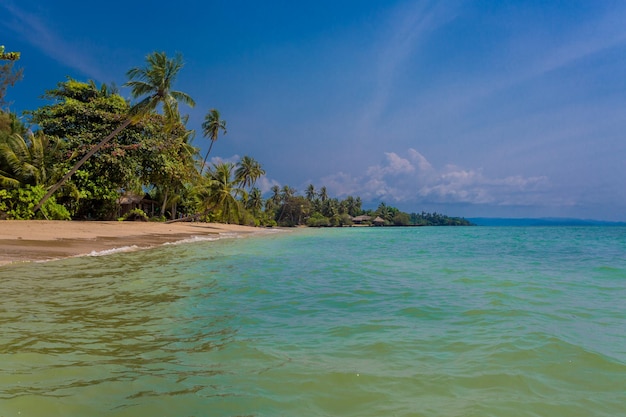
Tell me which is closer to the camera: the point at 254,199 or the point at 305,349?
the point at 305,349

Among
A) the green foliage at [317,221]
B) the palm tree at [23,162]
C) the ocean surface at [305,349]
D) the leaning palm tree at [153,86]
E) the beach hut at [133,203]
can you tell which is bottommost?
the ocean surface at [305,349]

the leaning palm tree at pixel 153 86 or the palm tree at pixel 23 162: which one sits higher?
the leaning palm tree at pixel 153 86

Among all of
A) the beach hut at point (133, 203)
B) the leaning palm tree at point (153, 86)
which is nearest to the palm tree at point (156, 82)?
the leaning palm tree at point (153, 86)

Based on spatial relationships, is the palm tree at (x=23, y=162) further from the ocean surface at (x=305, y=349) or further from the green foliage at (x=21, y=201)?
the ocean surface at (x=305, y=349)

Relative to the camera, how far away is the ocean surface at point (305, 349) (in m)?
2.40

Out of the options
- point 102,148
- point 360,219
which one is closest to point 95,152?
point 102,148

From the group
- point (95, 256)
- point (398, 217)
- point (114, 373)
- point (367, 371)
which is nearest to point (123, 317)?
point (114, 373)

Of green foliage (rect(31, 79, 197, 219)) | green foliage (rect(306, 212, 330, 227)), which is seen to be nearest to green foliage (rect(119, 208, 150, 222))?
green foliage (rect(31, 79, 197, 219))

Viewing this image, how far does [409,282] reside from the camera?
788cm

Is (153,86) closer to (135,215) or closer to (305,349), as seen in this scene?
(135,215)

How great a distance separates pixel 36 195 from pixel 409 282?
22.4 meters

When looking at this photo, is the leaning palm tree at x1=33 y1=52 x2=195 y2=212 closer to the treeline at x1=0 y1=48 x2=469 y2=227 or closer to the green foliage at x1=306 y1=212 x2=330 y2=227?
the treeline at x1=0 y1=48 x2=469 y2=227

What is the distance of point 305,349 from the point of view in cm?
356

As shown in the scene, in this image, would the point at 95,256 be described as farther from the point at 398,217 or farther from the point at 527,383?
the point at 398,217
